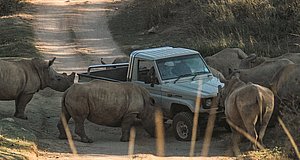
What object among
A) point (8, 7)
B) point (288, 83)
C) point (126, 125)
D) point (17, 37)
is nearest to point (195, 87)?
point (126, 125)

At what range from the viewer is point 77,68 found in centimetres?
2533

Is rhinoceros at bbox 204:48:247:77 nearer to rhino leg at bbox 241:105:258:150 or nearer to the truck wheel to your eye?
the truck wheel

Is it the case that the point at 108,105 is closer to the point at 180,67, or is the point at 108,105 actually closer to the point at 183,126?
the point at 183,126

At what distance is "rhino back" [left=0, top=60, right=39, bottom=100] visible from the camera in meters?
16.1

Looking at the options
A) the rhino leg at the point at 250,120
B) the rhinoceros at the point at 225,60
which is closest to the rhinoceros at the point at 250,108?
the rhino leg at the point at 250,120

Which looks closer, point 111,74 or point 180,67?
point 180,67

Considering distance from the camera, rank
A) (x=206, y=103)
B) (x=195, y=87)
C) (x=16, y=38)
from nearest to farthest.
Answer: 1. (x=206, y=103)
2. (x=195, y=87)
3. (x=16, y=38)

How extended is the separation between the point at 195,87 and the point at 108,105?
1.86 meters

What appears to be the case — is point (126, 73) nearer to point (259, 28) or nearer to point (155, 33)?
point (259, 28)

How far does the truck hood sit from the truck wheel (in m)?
0.42

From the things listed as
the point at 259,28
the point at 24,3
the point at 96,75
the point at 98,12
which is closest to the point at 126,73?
the point at 96,75

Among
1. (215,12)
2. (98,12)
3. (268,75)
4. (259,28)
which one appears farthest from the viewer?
(98,12)

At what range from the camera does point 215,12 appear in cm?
3042

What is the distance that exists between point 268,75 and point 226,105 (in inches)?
105
